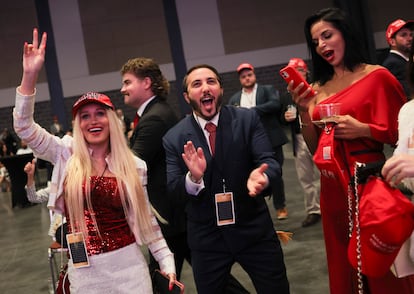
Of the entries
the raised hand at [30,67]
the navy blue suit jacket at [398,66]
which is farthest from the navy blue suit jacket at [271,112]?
the raised hand at [30,67]

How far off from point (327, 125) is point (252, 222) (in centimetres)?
62

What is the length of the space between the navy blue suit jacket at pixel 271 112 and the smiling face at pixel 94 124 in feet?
9.79

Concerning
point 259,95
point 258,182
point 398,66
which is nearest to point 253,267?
point 258,182

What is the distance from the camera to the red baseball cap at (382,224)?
160 centimetres

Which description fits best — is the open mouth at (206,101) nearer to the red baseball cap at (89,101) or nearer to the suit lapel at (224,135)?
the suit lapel at (224,135)

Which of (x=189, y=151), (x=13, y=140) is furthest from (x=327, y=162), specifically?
(x=13, y=140)

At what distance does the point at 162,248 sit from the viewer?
2355 millimetres

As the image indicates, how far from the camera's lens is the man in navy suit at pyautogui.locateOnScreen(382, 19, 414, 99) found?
Result: 3646 mm

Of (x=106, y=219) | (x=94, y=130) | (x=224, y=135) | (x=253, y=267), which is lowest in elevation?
(x=253, y=267)

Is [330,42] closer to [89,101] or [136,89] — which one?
[89,101]

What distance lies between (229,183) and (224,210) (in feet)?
0.51

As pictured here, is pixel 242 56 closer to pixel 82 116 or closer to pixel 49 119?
pixel 49 119

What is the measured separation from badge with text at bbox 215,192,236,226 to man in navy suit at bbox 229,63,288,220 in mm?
2862

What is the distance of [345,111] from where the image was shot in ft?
7.51
